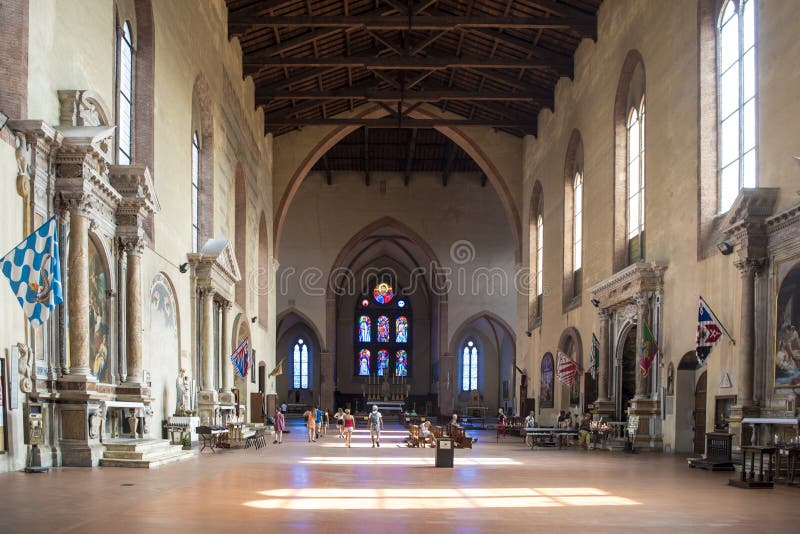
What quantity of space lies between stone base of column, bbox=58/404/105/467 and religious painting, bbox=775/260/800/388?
11.6m

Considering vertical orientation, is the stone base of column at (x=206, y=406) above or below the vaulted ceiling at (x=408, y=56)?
below

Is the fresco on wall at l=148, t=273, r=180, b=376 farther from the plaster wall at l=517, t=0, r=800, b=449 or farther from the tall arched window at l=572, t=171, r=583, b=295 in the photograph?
the tall arched window at l=572, t=171, r=583, b=295

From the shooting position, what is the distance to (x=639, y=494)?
1262 cm

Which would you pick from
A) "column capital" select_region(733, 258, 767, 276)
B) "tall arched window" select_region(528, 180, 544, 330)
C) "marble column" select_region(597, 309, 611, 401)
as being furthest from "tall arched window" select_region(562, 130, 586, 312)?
"column capital" select_region(733, 258, 767, 276)

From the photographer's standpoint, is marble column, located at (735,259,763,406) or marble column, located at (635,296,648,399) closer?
marble column, located at (735,259,763,406)

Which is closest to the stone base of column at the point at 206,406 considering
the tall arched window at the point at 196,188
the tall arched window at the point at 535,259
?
the tall arched window at the point at 196,188

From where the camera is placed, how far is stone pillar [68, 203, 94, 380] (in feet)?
50.2

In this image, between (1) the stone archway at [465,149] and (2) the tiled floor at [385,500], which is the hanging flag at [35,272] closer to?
(2) the tiled floor at [385,500]

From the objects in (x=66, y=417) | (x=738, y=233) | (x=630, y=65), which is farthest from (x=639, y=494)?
(x=630, y=65)

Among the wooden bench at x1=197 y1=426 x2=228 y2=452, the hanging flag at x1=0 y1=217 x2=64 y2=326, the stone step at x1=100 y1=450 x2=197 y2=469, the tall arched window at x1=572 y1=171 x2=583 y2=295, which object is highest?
the tall arched window at x1=572 y1=171 x2=583 y2=295

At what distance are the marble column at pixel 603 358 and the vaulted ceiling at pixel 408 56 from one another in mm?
8851

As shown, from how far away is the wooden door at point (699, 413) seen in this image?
70.5ft

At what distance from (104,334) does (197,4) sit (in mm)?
11035

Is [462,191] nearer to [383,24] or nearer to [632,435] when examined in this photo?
[383,24]
